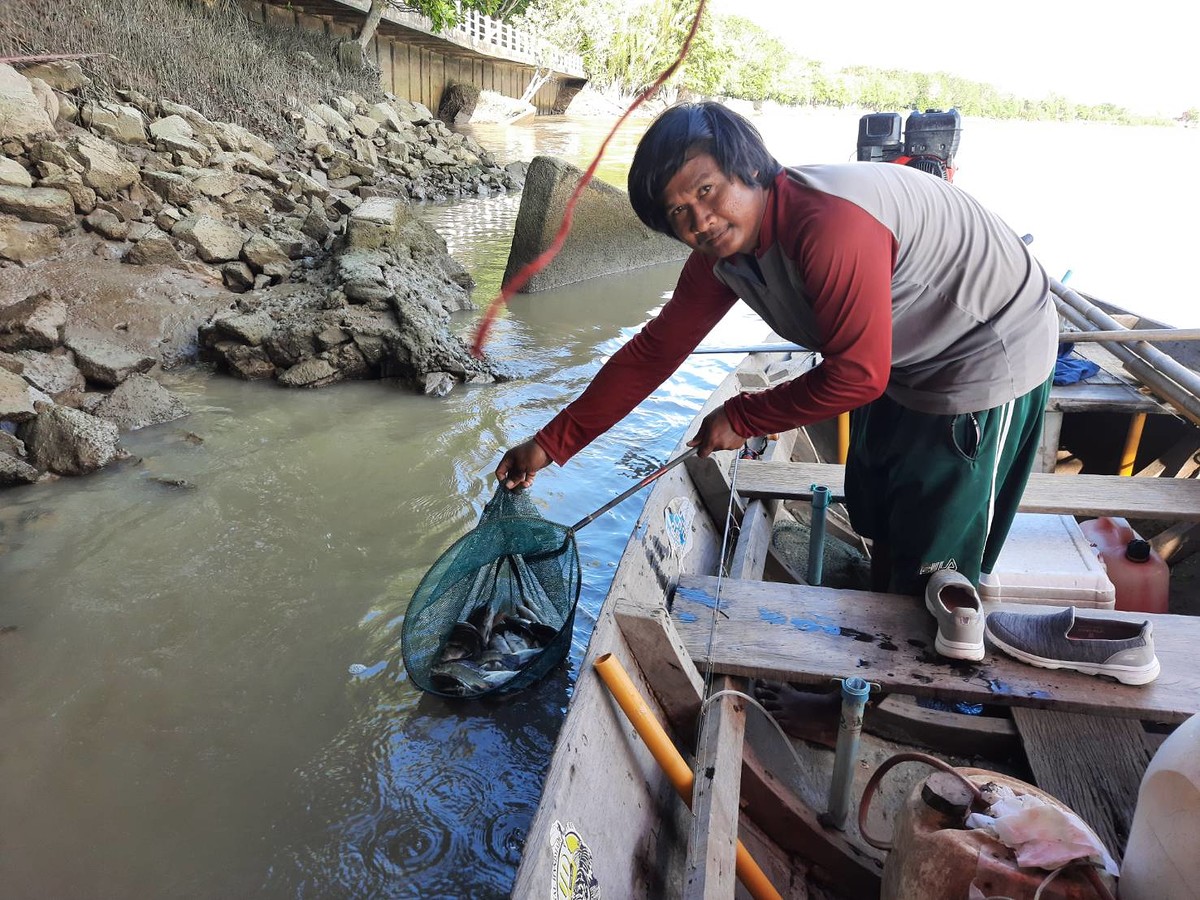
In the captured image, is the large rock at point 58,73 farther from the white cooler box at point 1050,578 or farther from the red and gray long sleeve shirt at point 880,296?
the white cooler box at point 1050,578

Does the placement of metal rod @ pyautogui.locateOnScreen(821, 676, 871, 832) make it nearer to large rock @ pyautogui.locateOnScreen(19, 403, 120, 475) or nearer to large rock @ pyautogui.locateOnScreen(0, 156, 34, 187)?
large rock @ pyautogui.locateOnScreen(19, 403, 120, 475)

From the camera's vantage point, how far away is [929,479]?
195 cm

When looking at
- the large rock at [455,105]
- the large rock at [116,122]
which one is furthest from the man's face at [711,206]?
the large rock at [455,105]

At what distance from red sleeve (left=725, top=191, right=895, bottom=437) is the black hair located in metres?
0.12

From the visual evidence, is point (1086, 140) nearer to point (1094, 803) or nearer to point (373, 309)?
point (373, 309)

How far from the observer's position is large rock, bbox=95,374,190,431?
490cm

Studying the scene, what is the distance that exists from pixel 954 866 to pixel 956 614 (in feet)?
2.09

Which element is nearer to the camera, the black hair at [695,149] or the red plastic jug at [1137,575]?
the black hair at [695,149]

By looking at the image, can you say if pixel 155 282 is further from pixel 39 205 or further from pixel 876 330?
pixel 876 330

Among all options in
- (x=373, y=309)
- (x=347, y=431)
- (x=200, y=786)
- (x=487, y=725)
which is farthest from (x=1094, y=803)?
(x=373, y=309)

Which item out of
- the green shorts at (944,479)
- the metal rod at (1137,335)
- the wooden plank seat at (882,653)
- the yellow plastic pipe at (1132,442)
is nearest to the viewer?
the wooden plank seat at (882,653)

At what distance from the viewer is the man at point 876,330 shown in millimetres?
1515

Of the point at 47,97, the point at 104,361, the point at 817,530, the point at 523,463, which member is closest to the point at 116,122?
the point at 47,97

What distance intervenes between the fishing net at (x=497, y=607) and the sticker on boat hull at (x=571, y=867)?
1044 millimetres
